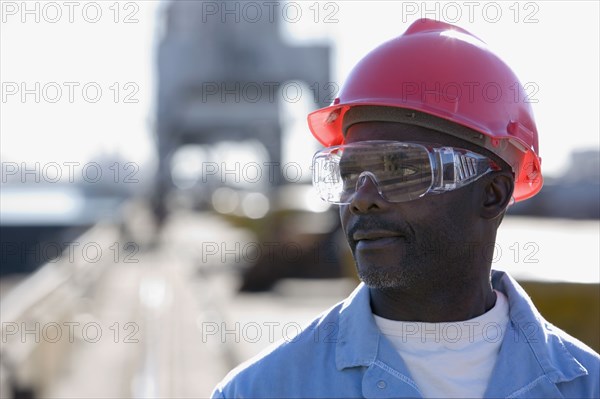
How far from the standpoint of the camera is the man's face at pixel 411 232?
109 inches

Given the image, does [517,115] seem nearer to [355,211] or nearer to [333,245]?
[355,211]

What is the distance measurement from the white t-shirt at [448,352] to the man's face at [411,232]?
0.43ft

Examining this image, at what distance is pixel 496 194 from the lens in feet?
9.91

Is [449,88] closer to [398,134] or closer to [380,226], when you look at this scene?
[398,134]

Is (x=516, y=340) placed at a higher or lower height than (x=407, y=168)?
lower

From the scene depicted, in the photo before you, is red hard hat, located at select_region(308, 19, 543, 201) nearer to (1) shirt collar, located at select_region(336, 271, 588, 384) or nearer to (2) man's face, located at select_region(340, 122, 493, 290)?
(2) man's face, located at select_region(340, 122, 493, 290)

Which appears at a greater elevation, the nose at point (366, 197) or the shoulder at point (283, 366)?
the nose at point (366, 197)

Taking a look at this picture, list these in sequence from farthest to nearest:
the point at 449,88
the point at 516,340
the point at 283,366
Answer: the point at 449,88
the point at 516,340
the point at 283,366

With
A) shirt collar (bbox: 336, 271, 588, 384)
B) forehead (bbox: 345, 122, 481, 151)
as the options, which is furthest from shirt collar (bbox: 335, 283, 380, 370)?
forehead (bbox: 345, 122, 481, 151)

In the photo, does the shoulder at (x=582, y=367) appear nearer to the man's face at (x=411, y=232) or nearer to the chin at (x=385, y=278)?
the man's face at (x=411, y=232)

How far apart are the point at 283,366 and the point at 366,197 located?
22.4 inches

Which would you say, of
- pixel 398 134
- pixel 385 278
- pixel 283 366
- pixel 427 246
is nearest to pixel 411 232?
pixel 427 246

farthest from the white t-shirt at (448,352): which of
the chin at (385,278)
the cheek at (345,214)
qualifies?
the cheek at (345,214)

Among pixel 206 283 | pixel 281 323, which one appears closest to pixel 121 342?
pixel 281 323
